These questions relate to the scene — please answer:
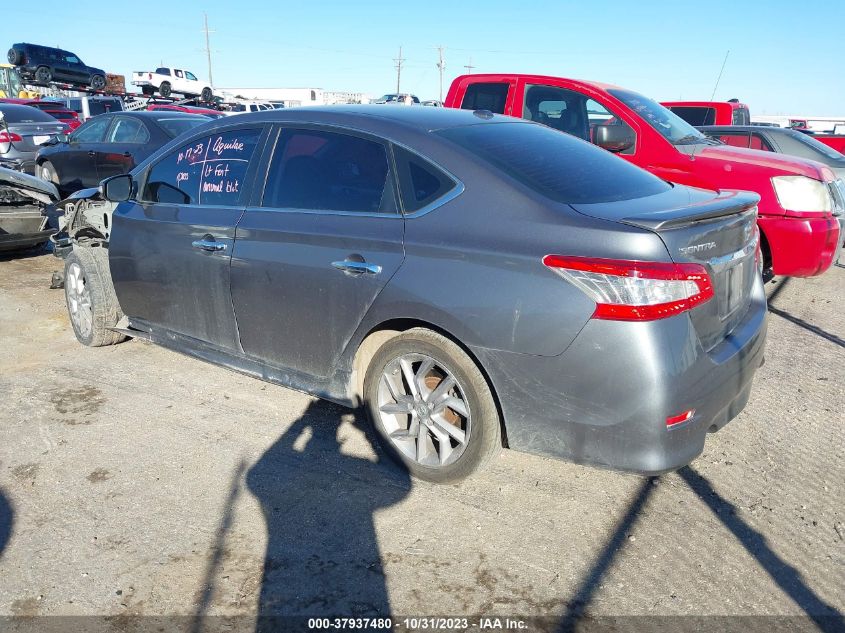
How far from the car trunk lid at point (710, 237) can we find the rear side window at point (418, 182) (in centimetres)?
64

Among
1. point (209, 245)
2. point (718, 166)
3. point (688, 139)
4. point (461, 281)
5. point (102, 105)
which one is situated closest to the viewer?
point (461, 281)

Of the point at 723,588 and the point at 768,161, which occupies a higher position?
the point at 768,161

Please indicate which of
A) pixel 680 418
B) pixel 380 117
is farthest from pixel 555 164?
pixel 680 418

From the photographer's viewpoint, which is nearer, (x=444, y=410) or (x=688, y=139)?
(x=444, y=410)

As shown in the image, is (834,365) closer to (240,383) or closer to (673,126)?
(673,126)

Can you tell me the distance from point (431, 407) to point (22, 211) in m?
6.48

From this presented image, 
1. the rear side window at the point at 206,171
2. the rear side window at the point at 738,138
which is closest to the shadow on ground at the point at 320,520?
the rear side window at the point at 206,171

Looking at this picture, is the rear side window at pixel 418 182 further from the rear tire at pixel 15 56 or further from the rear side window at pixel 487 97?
the rear tire at pixel 15 56

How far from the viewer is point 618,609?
2.39m

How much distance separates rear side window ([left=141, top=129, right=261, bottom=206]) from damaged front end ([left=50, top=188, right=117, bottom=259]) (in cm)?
81

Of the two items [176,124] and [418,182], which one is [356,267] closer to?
[418,182]

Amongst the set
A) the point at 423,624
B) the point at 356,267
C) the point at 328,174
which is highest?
the point at 328,174

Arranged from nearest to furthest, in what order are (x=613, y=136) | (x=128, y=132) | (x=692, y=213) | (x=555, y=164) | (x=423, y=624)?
(x=423, y=624) < (x=692, y=213) < (x=555, y=164) < (x=613, y=136) < (x=128, y=132)

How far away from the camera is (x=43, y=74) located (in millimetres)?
25734
